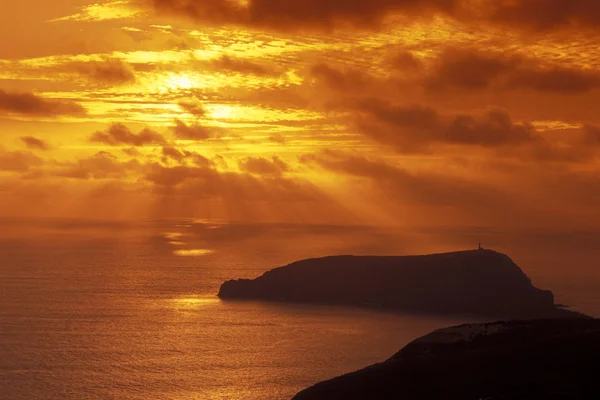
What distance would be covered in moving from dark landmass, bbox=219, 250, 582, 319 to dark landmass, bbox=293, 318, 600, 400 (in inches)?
4122

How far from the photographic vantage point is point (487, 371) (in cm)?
6306

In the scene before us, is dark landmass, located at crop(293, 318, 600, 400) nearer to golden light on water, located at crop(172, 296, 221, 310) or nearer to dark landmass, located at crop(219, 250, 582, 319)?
dark landmass, located at crop(219, 250, 582, 319)

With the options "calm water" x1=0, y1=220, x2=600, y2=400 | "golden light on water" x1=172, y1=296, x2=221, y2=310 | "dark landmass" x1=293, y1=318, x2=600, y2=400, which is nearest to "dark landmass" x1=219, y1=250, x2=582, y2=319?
"golden light on water" x1=172, y1=296, x2=221, y2=310

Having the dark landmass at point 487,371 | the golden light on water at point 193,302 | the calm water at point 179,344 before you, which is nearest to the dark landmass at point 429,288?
the golden light on water at point 193,302

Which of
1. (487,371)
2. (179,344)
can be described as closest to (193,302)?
(179,344)

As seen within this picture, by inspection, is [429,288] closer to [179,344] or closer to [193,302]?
[193,302]

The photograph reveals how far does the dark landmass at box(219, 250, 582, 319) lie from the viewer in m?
176

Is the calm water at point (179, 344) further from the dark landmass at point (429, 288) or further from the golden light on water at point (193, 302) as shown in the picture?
the dark landmass at point (429, 288)

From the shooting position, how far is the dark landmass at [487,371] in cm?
5862

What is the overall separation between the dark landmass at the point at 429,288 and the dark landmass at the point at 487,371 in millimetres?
104697

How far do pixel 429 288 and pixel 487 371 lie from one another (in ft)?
407

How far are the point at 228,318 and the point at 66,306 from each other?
137 ft

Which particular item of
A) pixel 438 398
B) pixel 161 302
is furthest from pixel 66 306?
pixel 438 398

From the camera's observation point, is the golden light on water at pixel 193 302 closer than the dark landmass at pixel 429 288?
No
